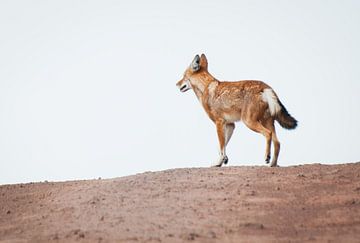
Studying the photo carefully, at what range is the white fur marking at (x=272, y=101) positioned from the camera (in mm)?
14278

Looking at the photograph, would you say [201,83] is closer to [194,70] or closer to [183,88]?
[194,70]

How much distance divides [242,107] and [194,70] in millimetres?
2587

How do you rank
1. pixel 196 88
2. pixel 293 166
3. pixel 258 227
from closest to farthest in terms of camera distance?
1. pixel 258 227
2. pixel 293 166
3. pixel 196 88

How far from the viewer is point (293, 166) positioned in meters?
14.1

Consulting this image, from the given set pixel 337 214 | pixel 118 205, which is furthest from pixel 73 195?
pixel 337 214

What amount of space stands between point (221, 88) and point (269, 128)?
168 centimetres

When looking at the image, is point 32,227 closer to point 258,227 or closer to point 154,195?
point 154,195

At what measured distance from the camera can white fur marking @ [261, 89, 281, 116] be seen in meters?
14.3

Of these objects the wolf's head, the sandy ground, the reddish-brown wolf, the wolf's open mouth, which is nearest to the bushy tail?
the reddish-brown wolf

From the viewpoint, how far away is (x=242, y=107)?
14719 millimetres

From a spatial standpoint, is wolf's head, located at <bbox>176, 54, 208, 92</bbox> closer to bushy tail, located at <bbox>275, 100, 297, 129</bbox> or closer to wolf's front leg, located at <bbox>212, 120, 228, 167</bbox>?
wolf's front leg, located at <bbox>212, 120, 228, 167</bbox>

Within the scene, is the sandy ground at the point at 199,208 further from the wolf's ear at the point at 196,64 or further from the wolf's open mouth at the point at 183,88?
the wolf's ear at the point at 196,64

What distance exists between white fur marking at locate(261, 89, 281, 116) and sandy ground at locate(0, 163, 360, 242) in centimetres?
126

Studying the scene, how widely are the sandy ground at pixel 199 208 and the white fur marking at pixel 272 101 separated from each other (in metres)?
1.26
